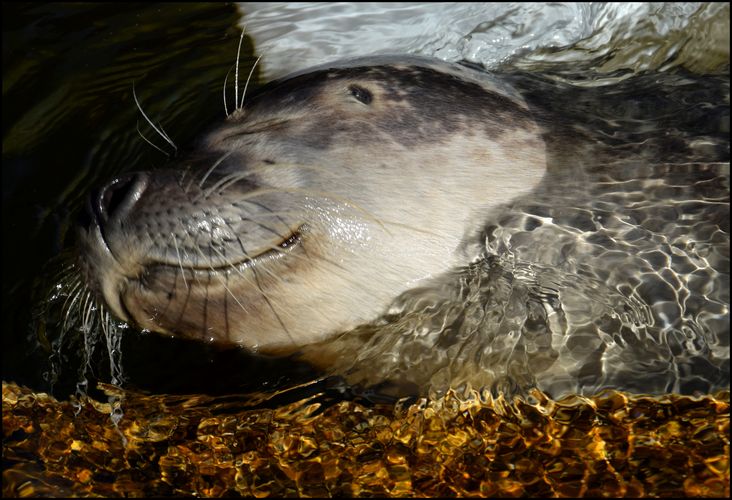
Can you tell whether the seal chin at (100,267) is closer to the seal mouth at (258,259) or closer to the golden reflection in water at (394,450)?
the seal mouth at (258,259)

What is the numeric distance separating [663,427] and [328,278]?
113 centimetres

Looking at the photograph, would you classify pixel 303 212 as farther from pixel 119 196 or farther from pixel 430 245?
pixel 119 196

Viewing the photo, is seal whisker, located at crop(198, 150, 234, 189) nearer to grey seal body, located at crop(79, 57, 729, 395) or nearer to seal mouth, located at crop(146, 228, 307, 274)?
grey seal body, located at crop(79, 57, 729, 395)

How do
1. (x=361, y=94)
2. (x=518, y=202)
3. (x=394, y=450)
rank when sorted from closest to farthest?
(x=394, y=450) < (x=518, y=202) < (x=361, y=94)

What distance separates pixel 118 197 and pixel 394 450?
1185mm

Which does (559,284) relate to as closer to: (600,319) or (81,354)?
(600,319)

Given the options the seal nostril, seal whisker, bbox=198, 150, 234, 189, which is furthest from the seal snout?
seal whisker, bbox=198, 150, 234, 189

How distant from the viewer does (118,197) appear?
9.73 feet

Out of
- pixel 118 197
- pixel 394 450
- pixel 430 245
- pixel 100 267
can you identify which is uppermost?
pixel 118 197

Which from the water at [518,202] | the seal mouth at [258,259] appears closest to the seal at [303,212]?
the seal mouth at [258,259]

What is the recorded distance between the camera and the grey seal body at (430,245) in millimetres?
2973

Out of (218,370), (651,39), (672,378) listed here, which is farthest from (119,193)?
(651,39)

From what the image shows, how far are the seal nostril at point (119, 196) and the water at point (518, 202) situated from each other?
23.4 inches

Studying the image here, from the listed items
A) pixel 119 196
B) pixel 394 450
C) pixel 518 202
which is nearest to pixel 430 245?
pixel 518 202
